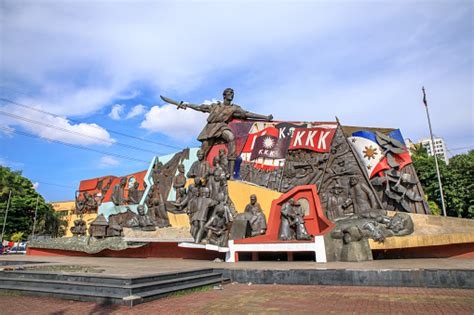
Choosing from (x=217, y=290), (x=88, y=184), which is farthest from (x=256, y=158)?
(x=88, y=184)

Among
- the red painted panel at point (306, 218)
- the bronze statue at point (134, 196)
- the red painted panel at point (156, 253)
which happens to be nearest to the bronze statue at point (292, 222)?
the red painted panel at point (306, 218)

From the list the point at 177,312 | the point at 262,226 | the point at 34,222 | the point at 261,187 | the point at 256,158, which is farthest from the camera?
the point at 34,222

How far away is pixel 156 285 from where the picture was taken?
6758mm

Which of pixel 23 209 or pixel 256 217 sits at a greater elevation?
pixel 23 209

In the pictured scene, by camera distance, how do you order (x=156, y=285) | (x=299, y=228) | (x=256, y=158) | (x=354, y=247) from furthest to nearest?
1. (x=256, y=158)
2. (x=299, y=228)
3. (x=354, y=247)
4. (x=156, y=285)

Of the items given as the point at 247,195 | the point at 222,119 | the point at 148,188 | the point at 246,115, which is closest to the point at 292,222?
the point at 247,195

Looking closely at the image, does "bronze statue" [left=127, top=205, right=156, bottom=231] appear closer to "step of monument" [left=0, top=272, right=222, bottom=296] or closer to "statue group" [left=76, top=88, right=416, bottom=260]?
"statue group" [left=76, top=88, right=416, bottom=260]

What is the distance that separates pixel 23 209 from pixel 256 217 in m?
33.6

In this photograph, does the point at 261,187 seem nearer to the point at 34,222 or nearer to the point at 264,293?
the point at 264,293

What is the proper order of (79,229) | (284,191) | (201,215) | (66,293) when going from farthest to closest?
(79,229) < (284,191) < (201,215) < (66,293)

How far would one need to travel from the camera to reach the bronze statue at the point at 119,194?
22750mm

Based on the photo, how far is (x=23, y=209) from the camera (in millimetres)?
35719

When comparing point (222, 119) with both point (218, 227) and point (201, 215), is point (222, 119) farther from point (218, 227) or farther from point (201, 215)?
point (218, 227)

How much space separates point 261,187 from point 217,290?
7.91 metres
